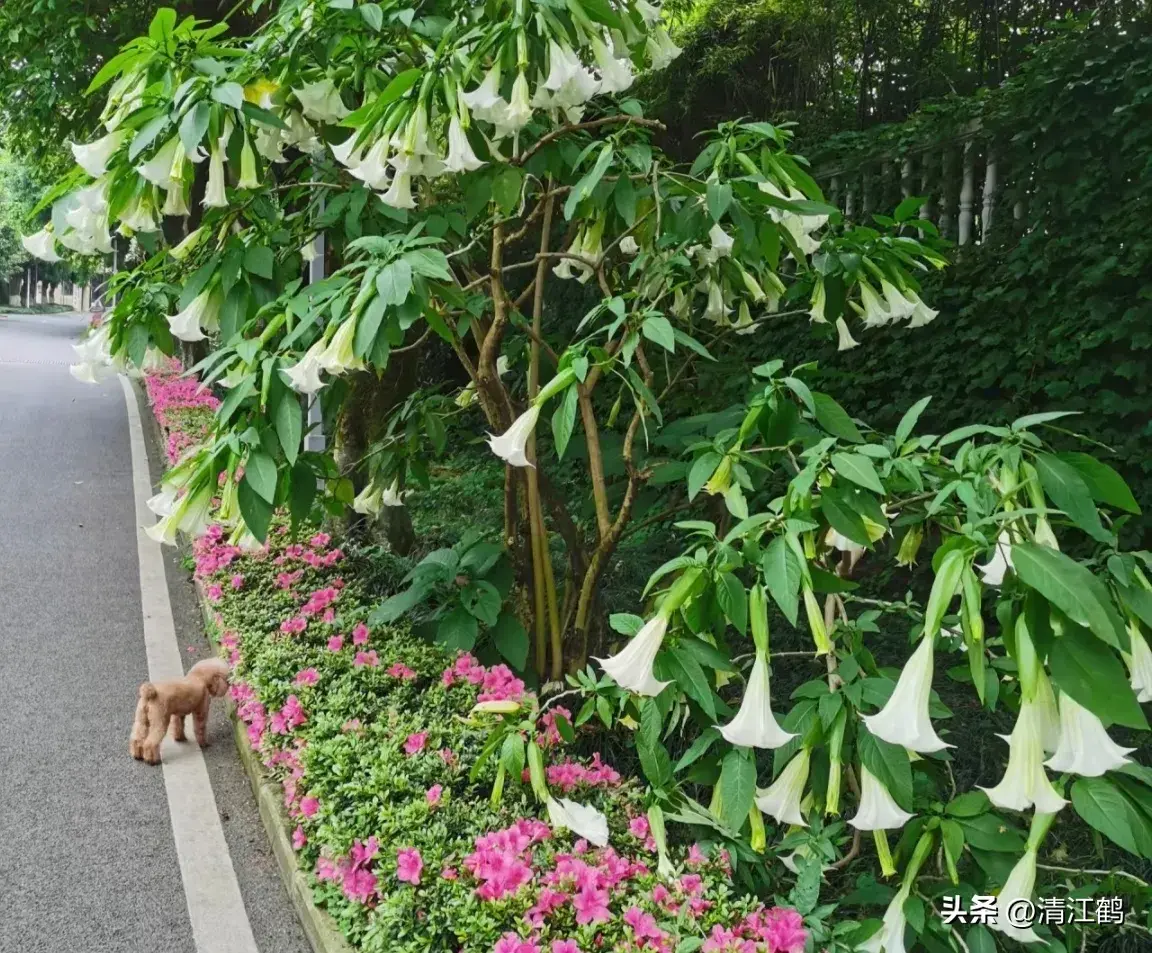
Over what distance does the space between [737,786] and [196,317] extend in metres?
1.87

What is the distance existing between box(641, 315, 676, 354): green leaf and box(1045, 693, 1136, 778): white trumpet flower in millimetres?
1077

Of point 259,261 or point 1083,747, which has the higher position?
point 259,261

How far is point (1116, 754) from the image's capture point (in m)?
1.22

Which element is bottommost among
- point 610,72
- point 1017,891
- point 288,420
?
point 1017,891

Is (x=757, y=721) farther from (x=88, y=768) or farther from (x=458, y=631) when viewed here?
(x=88, y=768)

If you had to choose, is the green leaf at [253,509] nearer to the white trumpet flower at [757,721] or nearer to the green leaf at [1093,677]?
the white trumpet flower at [757,721]

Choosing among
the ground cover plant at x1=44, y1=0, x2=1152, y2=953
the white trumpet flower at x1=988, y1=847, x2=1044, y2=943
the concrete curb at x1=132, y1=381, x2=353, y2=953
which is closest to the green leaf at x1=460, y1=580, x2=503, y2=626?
the ground cover plant at x1=44, y1=0, x2=1152, y2=953

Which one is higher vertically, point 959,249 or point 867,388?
point 959,249

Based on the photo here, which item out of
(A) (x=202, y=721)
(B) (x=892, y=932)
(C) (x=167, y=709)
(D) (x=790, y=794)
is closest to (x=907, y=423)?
(D) (x=790, y=794)

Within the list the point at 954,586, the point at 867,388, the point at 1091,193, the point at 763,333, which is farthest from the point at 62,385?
the point at 954,586

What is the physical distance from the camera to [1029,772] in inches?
50.3

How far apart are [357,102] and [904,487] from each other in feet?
6.70

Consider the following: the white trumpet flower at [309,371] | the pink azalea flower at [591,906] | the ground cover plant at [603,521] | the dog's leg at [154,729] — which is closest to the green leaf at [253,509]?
the ground cover plant at [603,521]

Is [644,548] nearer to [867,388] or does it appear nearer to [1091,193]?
[867,388]
